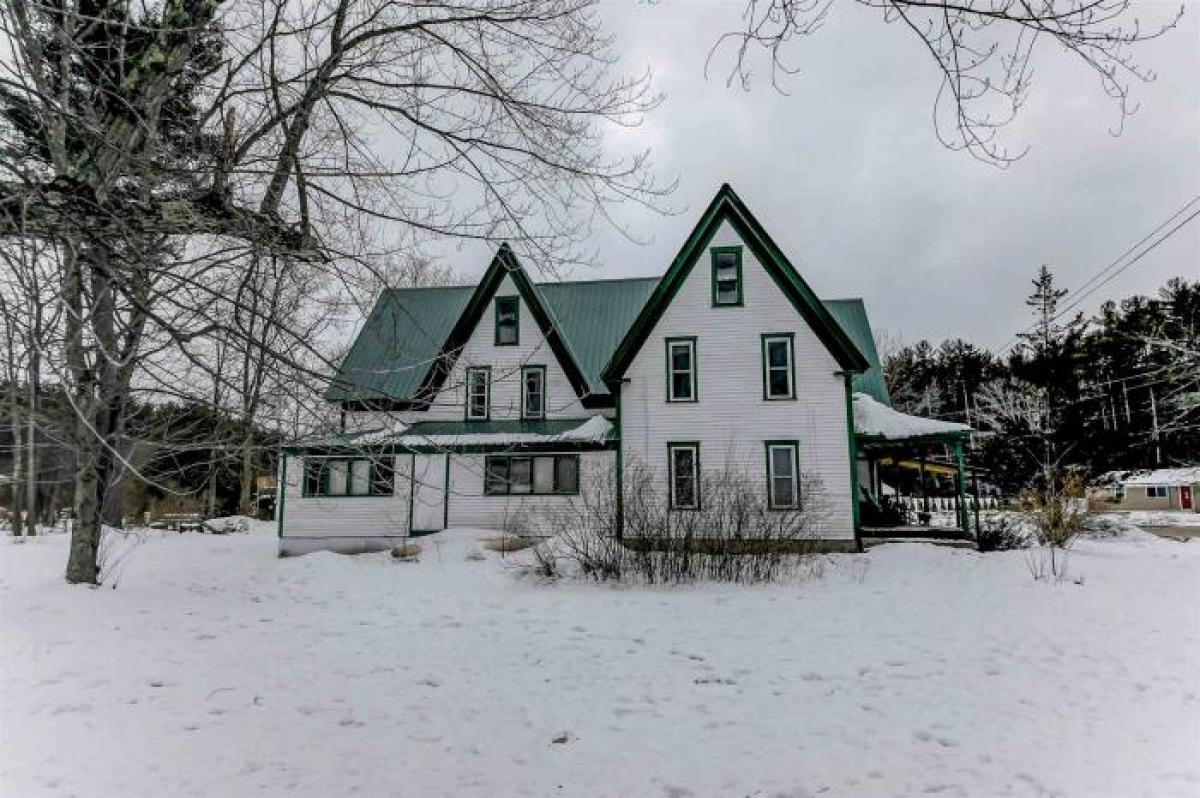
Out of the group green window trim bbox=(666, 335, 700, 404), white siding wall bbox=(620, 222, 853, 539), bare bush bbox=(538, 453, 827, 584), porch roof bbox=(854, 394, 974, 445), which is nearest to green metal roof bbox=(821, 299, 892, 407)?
porch roof bbox=(854, 394, 974, 445)

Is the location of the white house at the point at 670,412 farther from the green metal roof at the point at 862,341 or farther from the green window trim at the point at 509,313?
the green metal roof at the point at 862,341

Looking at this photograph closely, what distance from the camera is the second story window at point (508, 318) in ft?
67.8

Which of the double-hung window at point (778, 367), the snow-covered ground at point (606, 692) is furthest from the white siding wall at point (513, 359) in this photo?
the snow-covered ground at point (606, 692)

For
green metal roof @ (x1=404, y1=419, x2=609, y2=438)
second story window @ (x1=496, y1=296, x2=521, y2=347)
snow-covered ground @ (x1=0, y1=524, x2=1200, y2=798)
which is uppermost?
second story window @ (x1=496, y1=296, x2=521, y2=347)

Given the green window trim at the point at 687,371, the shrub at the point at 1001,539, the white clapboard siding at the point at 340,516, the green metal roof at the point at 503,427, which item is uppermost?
the green window trim at the point at 687,371

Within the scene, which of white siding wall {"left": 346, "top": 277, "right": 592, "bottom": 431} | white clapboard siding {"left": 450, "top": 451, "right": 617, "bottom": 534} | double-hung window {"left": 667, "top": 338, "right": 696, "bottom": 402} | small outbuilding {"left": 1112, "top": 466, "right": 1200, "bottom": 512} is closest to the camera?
double-hung window {"left": 667, "top": 338, "right": 696, "bottom": 402}

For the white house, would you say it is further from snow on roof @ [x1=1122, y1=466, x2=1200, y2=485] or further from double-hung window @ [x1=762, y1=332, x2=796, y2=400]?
snow on roof @ [x1=1122, y1=466, x2=1200, y2=485]

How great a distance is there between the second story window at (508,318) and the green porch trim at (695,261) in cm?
393

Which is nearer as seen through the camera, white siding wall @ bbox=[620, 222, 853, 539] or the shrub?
the shrub

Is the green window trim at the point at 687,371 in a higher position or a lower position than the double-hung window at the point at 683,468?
higher

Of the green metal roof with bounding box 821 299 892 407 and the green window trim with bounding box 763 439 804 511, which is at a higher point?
the green metal roof with bounding box 821 299 892 407

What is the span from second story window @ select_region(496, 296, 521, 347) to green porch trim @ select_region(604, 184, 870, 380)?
393cm

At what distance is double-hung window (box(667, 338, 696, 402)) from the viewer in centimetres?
1814

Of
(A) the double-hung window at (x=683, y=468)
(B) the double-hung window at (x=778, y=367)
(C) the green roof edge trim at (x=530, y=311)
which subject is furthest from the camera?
(C) the green roof edge trim at (x=530, y=311)
